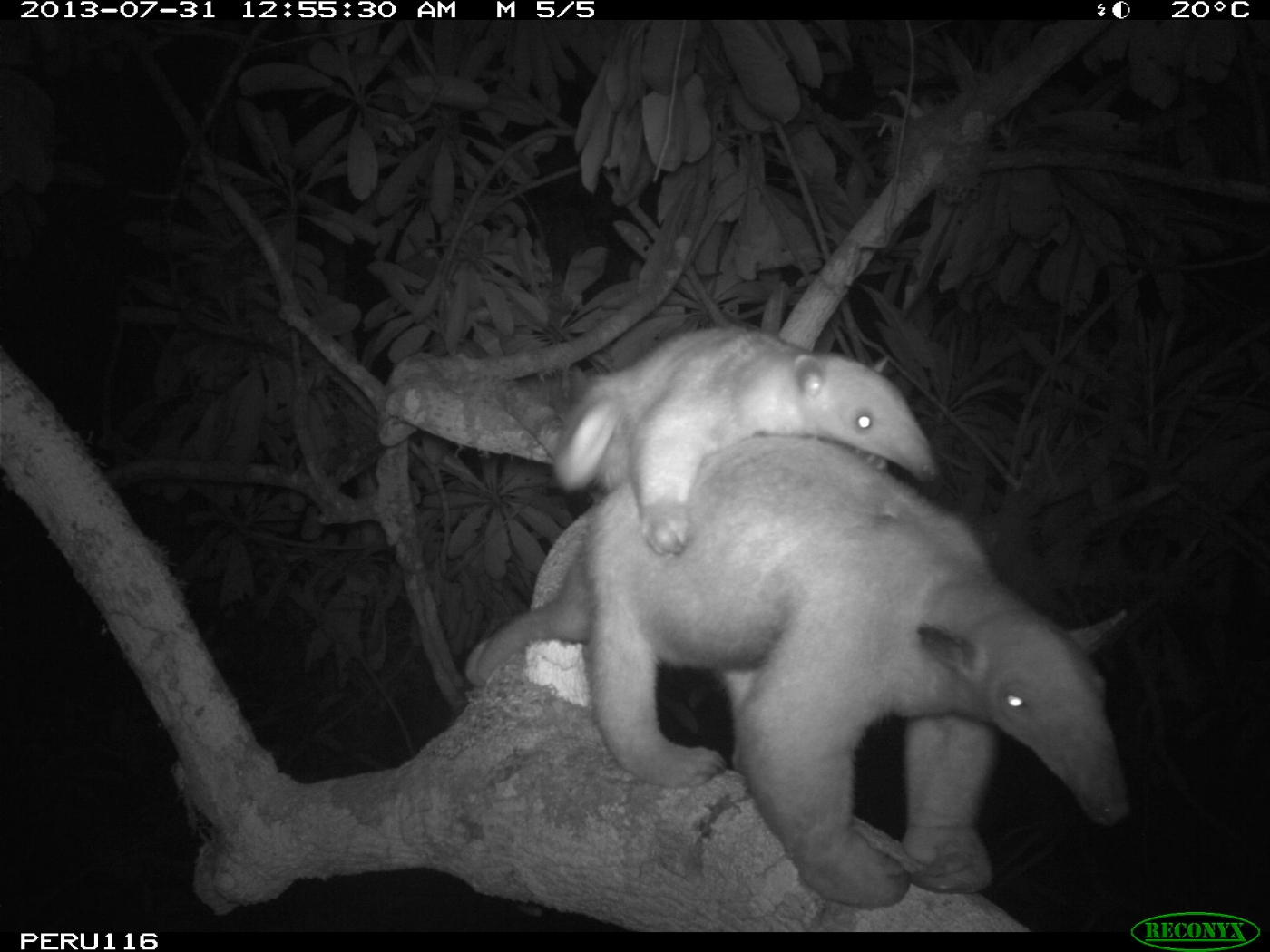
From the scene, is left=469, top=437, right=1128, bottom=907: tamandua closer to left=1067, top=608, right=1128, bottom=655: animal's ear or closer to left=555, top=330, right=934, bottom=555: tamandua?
left=1067, top=608, right=1128, bottom=655: animal's ear

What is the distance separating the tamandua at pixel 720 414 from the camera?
2.89m

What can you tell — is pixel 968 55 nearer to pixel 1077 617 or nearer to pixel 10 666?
pixel 1077 617

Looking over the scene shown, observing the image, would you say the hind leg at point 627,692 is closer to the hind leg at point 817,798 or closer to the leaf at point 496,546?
the hind leg at point 817,798

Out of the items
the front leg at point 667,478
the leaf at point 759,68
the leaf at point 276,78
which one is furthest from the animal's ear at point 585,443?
the leaf at point 276,78

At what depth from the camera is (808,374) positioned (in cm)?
299

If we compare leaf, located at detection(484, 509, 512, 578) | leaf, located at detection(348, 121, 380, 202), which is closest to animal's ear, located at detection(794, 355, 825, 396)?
leaf, located at detection(348, 121, 380, 202)

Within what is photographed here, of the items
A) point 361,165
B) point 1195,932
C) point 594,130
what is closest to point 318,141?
point 361,165

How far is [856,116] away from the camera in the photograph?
532cm

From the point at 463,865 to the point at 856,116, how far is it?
13.9ft

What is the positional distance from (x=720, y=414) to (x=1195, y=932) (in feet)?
6.22

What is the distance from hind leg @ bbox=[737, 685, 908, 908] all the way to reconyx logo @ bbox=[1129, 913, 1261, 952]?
919mm

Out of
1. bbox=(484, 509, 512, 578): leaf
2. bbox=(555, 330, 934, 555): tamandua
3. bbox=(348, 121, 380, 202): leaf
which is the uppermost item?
bbox=(348, 121, 380, 202): leaf

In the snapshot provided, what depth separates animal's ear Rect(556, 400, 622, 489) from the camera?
3.23m

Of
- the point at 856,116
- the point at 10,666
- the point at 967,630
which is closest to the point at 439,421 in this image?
the point at 967,630
